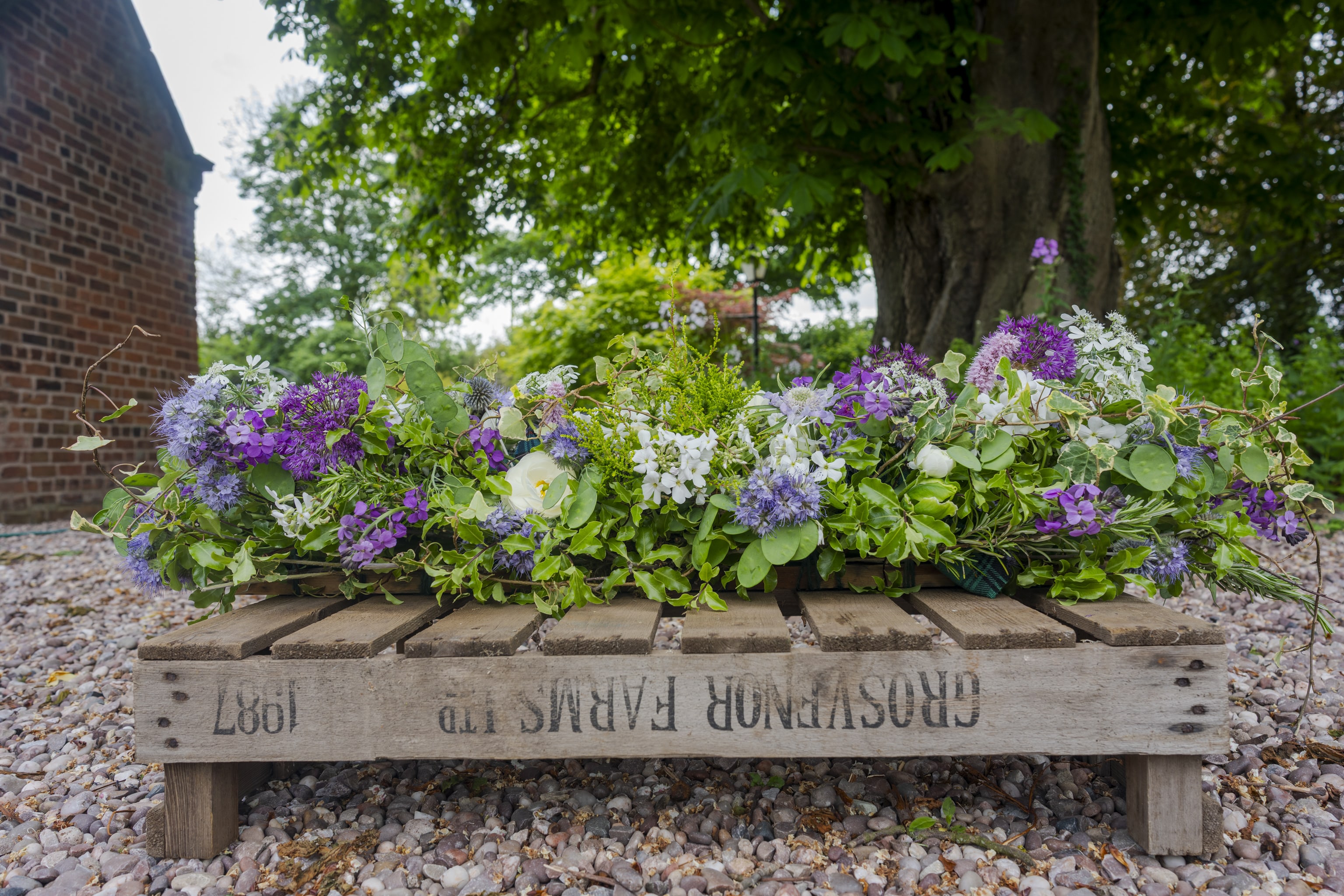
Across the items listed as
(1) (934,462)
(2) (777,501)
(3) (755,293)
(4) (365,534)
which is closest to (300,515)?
(4) (365,534)

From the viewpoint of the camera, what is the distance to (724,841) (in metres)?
1.38

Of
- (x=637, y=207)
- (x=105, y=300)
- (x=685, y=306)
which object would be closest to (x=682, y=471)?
(x=637, y=207)

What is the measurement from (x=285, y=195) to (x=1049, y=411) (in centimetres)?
759

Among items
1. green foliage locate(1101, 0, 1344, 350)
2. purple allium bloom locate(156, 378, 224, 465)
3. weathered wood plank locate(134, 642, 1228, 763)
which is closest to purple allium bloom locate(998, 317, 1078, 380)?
weathered wood plank locate(134, 642, 1228, 763)

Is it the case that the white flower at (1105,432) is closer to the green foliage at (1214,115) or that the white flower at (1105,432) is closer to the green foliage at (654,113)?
the green foliage at (654,113)

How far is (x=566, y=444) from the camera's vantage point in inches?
60.1

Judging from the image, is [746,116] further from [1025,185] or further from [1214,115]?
[1214,115]

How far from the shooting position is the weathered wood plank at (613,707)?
121 centimetres

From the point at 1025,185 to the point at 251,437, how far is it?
15.2ft

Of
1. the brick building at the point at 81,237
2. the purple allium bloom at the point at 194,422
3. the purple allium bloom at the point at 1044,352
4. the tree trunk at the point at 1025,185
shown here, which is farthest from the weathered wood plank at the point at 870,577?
the brick building at the point at 81,237

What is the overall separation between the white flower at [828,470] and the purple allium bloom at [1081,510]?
14.0 inches

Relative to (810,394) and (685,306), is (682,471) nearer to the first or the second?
(810,394)

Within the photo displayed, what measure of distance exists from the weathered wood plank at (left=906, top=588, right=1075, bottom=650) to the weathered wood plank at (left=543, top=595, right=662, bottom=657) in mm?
485

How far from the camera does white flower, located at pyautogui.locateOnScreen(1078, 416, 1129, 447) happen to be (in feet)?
4.65
